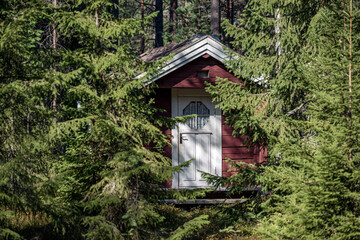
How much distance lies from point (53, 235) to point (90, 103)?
8.62ft

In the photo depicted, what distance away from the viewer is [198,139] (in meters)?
10.7

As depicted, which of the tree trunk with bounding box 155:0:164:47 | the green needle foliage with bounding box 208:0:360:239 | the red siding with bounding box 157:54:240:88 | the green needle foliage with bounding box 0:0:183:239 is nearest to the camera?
the green needle foliage with bounding box 208:0:360:239

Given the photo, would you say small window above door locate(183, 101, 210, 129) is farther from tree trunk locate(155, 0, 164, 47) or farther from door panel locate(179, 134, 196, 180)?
tree trunk locate(155, 0, 164, 47)

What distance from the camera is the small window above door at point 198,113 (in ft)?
35.2

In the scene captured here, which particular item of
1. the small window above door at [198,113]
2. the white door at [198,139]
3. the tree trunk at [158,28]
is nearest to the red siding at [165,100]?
the white door at [198,139]

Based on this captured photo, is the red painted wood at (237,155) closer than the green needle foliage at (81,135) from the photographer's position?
No

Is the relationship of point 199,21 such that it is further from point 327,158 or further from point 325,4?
point 327,158

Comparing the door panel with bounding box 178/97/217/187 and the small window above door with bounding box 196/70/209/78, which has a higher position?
the small window above door with bounding box 196/70/209/78

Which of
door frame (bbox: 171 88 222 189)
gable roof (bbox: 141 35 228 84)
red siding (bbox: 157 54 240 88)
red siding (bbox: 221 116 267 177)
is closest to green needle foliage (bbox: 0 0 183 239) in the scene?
gable roof (bbox: 141 35 228 84)

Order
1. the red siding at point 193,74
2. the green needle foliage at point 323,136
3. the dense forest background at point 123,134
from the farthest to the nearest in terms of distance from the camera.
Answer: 1. the red siding at point 193,74
2. the dense forest background at point 123,134
3. the green needle foliage at point 323,136

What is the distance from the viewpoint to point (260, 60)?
24.9ft

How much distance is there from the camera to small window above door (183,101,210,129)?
10.7 meters

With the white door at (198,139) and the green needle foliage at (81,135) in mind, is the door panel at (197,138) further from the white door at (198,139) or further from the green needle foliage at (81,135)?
the green needle foliage at (81,135)

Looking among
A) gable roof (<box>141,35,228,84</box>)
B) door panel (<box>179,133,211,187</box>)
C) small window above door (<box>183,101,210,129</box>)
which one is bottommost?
door panel (<box>179,133,211,187</box>)
